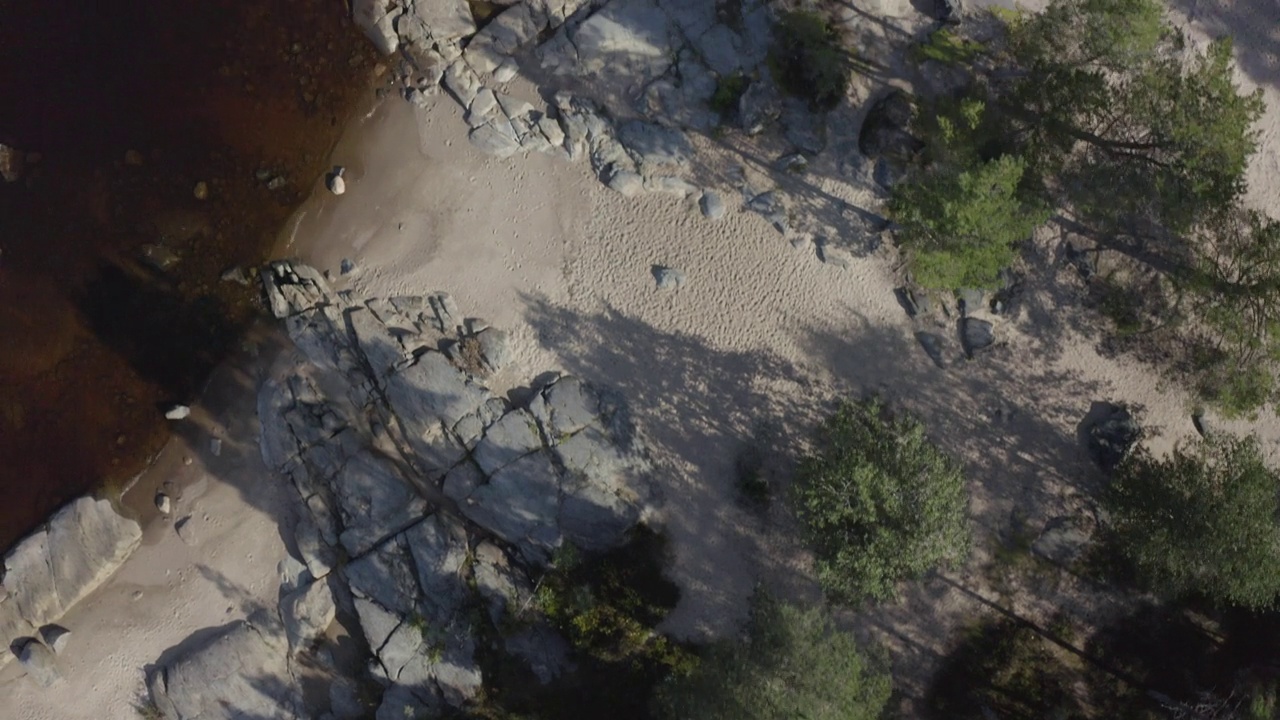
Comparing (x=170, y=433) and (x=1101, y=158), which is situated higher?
(x=1101, y=158)

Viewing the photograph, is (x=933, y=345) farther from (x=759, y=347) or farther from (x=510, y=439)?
(x=510, y=439)

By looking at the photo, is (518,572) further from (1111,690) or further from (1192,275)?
(1192,275)

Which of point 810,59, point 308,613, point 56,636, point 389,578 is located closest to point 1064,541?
point 810,59

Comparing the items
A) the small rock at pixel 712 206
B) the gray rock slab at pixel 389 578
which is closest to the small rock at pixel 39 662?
the gray rock slab at pixel 389 578

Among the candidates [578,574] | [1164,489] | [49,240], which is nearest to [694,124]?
[578,574]

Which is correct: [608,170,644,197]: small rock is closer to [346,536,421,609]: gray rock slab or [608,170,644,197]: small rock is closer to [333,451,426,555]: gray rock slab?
[333,451,426,555]: gray rock slab
